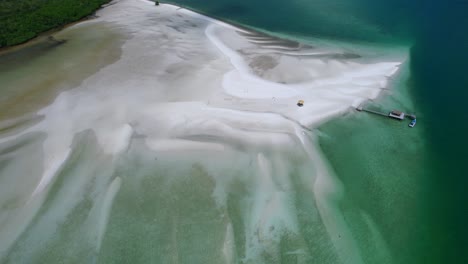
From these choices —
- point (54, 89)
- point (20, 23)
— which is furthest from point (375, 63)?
point (20, 23)

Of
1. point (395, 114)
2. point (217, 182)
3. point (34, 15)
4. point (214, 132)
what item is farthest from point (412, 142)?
point (34, 15)

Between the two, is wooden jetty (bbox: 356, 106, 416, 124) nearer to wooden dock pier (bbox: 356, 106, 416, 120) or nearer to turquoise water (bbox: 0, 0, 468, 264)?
wooden dock pier (bbox: 356, 106, 416, 120)

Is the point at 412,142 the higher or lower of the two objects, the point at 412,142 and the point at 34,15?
the lower

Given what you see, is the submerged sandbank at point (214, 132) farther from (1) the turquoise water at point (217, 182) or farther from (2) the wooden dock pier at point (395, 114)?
(2) the wooden dock pier at point (395, 114)

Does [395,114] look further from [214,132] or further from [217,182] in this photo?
[217,182]

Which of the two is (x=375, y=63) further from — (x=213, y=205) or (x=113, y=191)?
(x=113, y=191)
